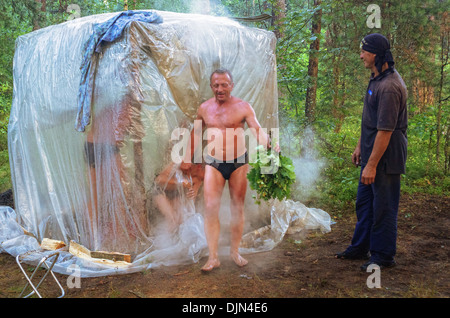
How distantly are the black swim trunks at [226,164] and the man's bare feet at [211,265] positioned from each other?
0.86 meters

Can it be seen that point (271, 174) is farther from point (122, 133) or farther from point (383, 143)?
point (122, 133)

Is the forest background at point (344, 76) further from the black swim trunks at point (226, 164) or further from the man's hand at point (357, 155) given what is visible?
the black swim trunks at point (226, 164)

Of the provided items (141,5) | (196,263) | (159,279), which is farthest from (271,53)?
(141,5)

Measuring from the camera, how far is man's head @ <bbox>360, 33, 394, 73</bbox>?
11.2 feet

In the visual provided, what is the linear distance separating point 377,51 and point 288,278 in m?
2.32

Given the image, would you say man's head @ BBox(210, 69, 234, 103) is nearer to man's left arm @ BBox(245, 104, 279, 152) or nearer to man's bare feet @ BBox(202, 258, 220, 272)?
man's left arm @ BBox(245, 104, 279, 152)

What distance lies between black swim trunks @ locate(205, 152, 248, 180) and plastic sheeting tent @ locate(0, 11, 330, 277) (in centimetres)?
53

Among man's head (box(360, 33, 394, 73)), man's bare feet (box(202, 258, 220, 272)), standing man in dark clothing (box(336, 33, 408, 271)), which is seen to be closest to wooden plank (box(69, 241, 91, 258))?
man's bare feet (box(202, 258, 220, 272))

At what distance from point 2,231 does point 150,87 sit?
2815mm

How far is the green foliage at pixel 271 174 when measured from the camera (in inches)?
134

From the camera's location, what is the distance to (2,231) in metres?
4.70

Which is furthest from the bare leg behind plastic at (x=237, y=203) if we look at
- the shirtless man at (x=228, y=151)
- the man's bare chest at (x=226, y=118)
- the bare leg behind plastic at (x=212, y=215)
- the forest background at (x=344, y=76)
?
the forest background at (x=344, y=76)
